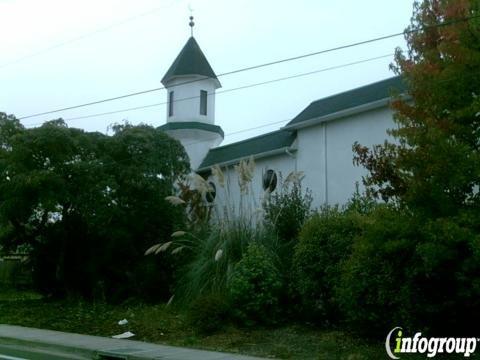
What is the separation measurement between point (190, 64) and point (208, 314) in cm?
1947

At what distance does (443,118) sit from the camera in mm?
9992

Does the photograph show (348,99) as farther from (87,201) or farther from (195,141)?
(195,141)

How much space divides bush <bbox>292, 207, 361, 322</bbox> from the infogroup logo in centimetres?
231

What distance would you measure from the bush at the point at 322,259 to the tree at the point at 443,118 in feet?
8.51

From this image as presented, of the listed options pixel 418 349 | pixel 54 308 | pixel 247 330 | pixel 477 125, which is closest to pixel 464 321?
pixel 418 349

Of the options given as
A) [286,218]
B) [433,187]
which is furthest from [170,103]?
[433,187]

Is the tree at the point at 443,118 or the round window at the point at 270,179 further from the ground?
the round window at the point at 270,179

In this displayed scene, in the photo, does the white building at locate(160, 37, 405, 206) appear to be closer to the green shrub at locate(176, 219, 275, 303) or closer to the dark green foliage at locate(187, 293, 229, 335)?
the green shrub at locate(176, 219, 275, 303)

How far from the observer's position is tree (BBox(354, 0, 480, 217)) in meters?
9.45

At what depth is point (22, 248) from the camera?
27438 millimetres

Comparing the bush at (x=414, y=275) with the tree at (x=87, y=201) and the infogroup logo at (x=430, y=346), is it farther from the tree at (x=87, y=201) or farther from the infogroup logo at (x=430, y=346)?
the tree at (x=87, y=201)

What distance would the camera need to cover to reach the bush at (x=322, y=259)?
12.8 metres

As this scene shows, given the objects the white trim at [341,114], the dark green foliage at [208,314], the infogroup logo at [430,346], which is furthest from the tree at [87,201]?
the infogroup logo at [430,346]

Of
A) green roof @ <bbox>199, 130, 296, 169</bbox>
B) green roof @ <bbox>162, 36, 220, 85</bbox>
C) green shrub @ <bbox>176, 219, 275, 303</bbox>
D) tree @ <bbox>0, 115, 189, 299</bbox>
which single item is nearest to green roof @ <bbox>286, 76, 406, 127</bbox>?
green roof @ <bbox>199, 130, 296, 169</bbox>
